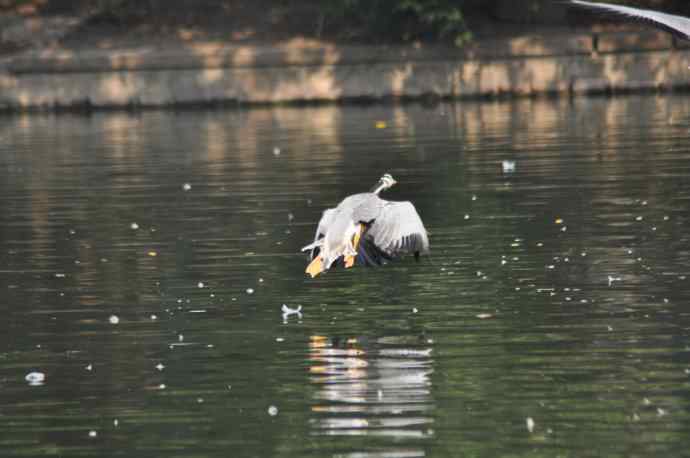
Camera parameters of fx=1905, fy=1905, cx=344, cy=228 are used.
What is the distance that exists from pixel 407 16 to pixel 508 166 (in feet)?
65.1

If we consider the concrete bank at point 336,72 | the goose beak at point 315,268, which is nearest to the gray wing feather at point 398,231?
the goose beak at point 315,268

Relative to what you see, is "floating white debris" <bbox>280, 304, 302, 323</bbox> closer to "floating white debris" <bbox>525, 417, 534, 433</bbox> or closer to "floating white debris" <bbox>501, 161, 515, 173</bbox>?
"floating white debris" <bbox>525, 417, 534, 433</bbox>

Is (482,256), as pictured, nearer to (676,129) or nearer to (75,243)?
(75,243)

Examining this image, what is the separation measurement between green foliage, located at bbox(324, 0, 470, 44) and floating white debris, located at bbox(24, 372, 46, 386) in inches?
1228

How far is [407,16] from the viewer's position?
4306cm

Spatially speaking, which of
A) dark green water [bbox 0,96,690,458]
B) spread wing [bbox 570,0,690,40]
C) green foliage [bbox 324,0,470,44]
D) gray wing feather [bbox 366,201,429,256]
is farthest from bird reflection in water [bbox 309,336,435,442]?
green foliage [bbox 324,0,470,44]

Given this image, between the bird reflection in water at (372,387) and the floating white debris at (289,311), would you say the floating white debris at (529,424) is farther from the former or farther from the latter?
the floating white debris at (289,311)

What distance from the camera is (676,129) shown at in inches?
1162

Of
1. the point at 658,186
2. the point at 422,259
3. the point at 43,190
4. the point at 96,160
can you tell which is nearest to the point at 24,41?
the point at 96,160

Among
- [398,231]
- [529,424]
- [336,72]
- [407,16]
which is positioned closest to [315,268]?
[398,231]

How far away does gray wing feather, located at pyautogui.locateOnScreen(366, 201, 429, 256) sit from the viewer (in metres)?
12.6

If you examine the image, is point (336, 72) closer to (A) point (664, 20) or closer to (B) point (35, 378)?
(A) point (664, 20)

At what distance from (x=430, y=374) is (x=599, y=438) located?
1823 millimetres

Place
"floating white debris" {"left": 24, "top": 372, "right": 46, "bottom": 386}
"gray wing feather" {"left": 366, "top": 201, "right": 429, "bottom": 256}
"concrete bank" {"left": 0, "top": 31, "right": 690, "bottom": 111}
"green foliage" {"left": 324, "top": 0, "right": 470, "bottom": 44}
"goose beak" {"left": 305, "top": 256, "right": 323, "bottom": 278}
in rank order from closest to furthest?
"floating white debris" {"left": 24, "top": 372, "right": 46, "bottom": 386}
"goose beak" {"left": 305, "top": 256, "right": 323, "bottom": 278}
"gray wing feather" {"left": 366, "top": 201, "right": 429, "bottom": 256}
"concrete bank" {"left": 0, "top": 31, "right": 690, "bottom": 111}
"green foliage" {"left": 324, "top": 0, "right": 470, "bottom": 44}
